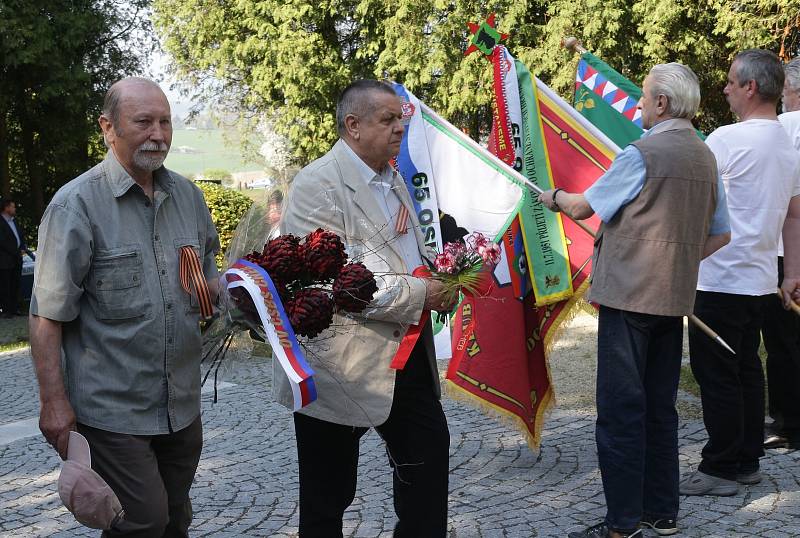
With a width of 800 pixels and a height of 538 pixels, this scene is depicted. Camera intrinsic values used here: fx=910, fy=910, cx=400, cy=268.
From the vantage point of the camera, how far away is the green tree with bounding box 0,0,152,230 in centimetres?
1783

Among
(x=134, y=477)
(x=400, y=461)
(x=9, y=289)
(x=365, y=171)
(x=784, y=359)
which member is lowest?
(x=9, y=289)

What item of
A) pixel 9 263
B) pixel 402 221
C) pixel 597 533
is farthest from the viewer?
pixel 9 263

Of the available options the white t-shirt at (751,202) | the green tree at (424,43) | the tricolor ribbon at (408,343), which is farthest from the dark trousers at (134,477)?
the green tree at (424,43)

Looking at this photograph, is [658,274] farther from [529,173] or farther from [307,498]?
[307,498]

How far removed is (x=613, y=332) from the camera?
13.4 ft

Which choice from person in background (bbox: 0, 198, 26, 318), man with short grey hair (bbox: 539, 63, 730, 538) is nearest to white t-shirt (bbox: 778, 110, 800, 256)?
man with short grey hair (bbox: 539, 63, 730, 538)

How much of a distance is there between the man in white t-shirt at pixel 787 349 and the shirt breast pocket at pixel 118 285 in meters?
3.94

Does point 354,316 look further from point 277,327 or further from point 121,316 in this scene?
point 121,316

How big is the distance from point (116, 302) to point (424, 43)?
64.3 feet

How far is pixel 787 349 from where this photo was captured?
18.1 feet

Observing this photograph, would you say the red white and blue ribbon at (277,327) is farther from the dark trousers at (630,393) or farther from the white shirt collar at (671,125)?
the white shirt collar at (671,125)

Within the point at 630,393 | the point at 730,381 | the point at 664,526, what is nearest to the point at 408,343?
the point at 630,393

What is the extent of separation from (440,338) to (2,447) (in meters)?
3.46

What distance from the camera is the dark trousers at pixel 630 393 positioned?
4055 millimetres
